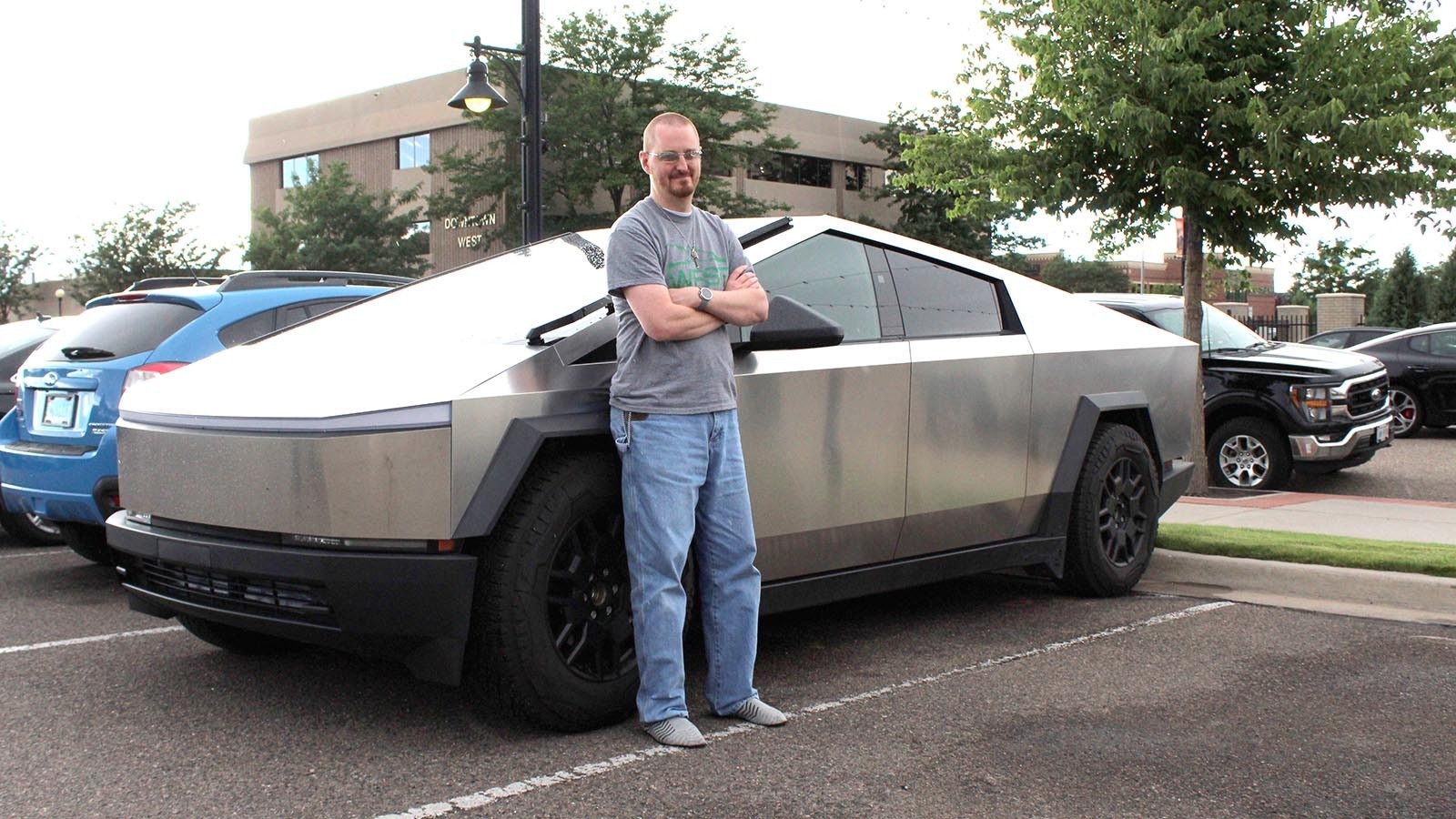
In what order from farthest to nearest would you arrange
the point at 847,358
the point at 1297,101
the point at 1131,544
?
the point at 1297,101
the point at 1131,544
the point at 847,358

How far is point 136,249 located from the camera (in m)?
52.4

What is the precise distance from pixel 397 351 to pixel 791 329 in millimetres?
1275

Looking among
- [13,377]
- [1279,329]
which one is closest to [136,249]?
[1279,329]

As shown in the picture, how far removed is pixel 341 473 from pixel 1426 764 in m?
3.25

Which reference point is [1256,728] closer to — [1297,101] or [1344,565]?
[1344,565]

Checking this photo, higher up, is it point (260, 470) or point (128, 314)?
point (128, 314)

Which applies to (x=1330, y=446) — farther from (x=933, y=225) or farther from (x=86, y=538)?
(x=933, y=225)

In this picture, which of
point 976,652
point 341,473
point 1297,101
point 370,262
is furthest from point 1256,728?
point 370,262

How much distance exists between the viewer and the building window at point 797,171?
58.4m

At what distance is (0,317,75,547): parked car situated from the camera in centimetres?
827

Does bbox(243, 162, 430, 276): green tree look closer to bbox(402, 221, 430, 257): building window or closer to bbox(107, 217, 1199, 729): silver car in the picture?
bbox(402, 221, 430, 257): building window

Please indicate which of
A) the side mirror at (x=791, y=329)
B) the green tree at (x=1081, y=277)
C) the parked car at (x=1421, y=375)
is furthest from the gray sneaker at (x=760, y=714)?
the green tree at (x=1081, y=277)

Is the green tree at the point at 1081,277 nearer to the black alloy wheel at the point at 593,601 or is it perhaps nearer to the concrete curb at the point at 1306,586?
the concrete curb at the point at 1306,586

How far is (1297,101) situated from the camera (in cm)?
933
